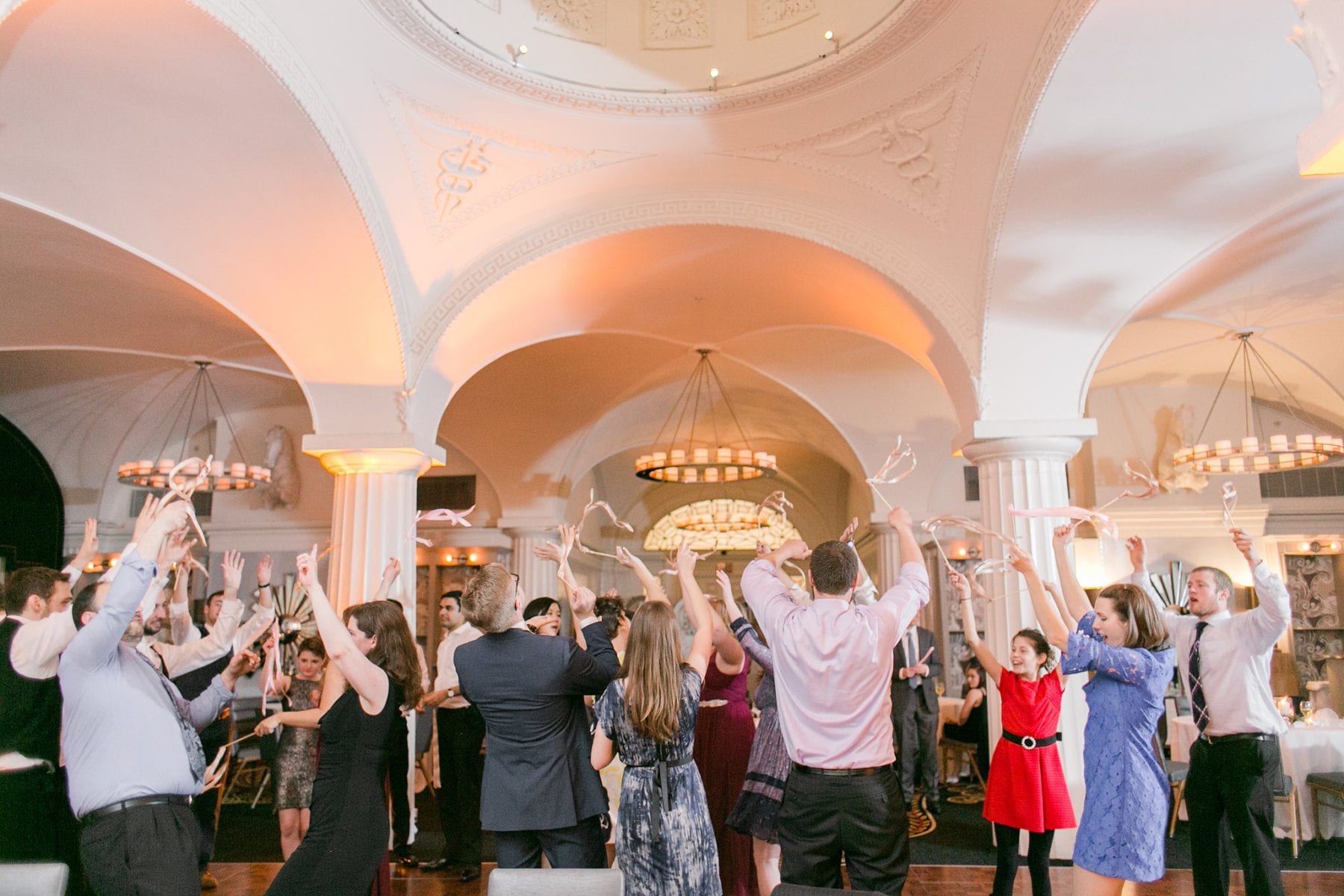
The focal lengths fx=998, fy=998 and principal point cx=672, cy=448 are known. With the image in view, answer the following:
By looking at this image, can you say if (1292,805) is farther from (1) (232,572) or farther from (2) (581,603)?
(1) (232,572)

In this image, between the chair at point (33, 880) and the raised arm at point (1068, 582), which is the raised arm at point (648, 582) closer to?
the raised arm at point (1068, 582)

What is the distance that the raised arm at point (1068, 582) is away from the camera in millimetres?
3812

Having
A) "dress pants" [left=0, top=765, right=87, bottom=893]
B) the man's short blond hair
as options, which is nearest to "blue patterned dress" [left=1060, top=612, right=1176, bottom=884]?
the man's short blond hair

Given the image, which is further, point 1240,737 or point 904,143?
point 904,143

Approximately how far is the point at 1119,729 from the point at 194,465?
7346 mm

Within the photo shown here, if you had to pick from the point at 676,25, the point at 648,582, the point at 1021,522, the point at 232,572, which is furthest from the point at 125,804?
the point at 676,25

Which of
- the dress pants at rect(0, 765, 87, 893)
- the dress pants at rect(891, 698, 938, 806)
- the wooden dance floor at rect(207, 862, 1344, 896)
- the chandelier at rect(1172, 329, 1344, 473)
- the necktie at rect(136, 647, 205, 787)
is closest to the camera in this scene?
the necktie at rect(136, 647, 205, 787)

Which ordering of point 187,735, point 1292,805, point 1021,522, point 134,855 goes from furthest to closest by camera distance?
1. point 1021,522
2. point 1292,805
3. point 187,735
4. point 134,855

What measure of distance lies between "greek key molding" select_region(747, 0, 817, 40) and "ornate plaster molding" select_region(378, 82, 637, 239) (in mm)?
1312

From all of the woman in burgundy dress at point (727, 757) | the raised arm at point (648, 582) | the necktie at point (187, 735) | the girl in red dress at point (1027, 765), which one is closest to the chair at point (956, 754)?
the girl in red dress at point (1027, 765)

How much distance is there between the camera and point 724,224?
7684 millimetres

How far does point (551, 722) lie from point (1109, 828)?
1.98m

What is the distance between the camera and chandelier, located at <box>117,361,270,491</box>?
33.1 ft

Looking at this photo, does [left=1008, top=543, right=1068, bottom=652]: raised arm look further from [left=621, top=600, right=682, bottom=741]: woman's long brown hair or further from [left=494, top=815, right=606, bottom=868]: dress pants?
[left=494, top=815, right=606, bottom=868]: dress pants
